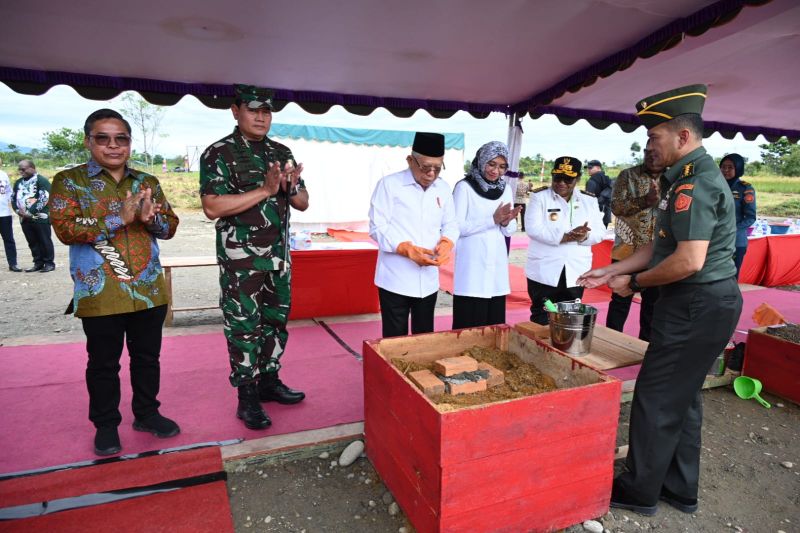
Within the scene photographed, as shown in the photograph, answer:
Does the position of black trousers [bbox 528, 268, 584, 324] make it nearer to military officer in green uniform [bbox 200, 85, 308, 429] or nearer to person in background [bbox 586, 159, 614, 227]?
military officer in green uniform [bbox 200, 85, 308, 429]

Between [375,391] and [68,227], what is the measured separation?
5.24ft

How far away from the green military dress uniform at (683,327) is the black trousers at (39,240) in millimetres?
8618

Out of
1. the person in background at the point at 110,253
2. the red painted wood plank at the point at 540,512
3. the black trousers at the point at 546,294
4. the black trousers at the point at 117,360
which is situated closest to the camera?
the red painted wood plank at the point at 540,512

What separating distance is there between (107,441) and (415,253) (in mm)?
1875

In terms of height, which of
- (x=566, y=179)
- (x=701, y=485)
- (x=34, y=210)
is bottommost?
(x=701, y=485)

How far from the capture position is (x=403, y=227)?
9.34ft

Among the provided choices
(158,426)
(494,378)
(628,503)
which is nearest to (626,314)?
(628,503)

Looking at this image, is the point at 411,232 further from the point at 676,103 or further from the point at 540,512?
the point at 540,512

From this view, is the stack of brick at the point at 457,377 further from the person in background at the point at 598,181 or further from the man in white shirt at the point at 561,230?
the person in background at the point at 598,181

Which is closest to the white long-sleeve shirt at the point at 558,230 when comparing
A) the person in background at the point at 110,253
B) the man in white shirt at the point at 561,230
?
the man in white shirt at the point at 561,230

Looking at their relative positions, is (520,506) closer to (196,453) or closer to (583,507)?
(583,507)

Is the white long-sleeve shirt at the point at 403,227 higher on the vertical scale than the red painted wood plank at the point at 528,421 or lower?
higher

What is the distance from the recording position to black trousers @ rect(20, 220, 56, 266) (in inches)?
291

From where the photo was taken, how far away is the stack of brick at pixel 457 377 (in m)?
1.98
